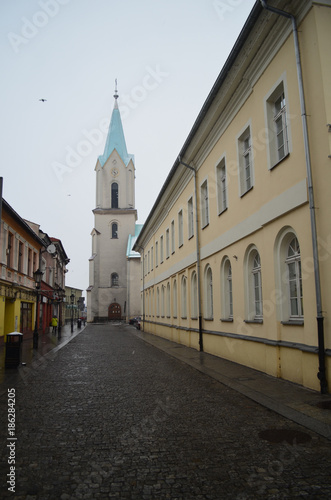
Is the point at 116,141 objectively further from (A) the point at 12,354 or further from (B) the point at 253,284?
(B) the point at 253,284

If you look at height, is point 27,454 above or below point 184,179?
below

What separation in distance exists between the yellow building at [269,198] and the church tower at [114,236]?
4748cm

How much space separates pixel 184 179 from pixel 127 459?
16869 millimetres

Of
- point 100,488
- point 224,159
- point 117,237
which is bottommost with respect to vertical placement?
point 100,488

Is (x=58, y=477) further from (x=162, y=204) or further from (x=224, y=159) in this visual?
(x=162, y=204)

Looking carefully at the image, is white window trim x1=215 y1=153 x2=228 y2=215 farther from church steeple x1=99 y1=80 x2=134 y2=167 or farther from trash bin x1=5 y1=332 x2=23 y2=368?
church steeple x1=99 y1=80 x2=134 y2=167

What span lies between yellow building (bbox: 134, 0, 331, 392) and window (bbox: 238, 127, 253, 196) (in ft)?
0.12

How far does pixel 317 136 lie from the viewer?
8.18 m

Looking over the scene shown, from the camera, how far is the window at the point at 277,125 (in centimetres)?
985

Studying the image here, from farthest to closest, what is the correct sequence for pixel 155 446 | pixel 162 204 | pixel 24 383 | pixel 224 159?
pixel 162 204
pixel 224 159
pixel 24 383
pixel 155 446

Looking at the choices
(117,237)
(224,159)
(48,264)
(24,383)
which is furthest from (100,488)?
(117,237)

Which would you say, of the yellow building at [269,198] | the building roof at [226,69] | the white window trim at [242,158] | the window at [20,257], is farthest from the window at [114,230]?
the white window trim at [242,158]

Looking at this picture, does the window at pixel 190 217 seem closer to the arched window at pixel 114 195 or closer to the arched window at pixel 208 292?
the arched window at pixel 208 292

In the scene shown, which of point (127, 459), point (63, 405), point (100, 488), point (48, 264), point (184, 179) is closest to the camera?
point (100, 488)
